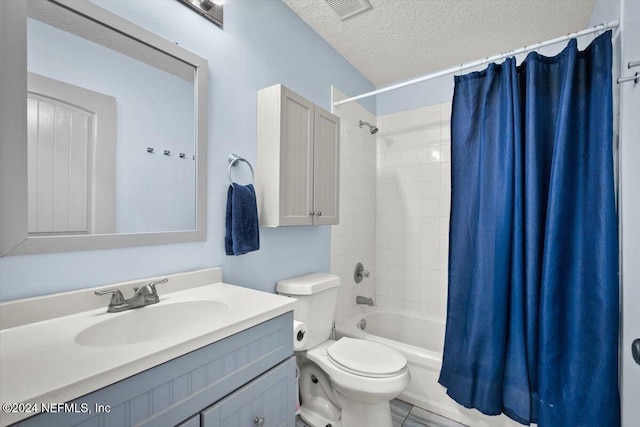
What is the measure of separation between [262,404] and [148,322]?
49 centimetres

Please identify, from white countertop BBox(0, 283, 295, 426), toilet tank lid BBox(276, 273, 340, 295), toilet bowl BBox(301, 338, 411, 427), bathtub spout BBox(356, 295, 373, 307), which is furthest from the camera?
bathtub spout BBox(356, 295, 373, 307)

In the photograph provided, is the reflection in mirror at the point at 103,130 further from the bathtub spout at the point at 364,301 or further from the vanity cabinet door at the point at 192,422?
the bathtub spout at the point at 364,301

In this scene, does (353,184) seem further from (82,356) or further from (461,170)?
(82,356)

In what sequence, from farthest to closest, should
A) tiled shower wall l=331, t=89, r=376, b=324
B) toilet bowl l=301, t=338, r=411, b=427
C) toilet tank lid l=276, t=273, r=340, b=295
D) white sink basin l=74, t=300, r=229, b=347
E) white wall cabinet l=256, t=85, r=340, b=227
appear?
1. tiled shower wall l=331, t=89, r=376, b=324
2. toilet tank lid l=276, t=273, r=340, b=295
3. white wall cabinet l=256, t=85, r=340, b=227
4. toilet bowl l=301, t=338, r=411, b=427
5. white sink basin l=74, t=300, r=229, b=347

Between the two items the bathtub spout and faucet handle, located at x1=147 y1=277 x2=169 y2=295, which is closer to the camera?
faucet handle, located at x1=147 y1=277 x2=169 y2=295

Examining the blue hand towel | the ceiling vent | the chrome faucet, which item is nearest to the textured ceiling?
the ceiling vent

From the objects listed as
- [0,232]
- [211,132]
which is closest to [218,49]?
[211,132]

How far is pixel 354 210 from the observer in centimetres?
249

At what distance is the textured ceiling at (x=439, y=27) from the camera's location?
1735 millimetres

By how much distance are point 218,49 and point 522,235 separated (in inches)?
69.9

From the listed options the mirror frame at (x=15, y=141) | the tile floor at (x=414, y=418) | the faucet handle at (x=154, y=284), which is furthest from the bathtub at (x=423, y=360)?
the mirror frame at (x=15, y=141)

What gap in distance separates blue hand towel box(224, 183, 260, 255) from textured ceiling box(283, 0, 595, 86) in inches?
49.2

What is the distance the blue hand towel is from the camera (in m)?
1.39

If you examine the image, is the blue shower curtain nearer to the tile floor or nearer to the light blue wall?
the tile floor
